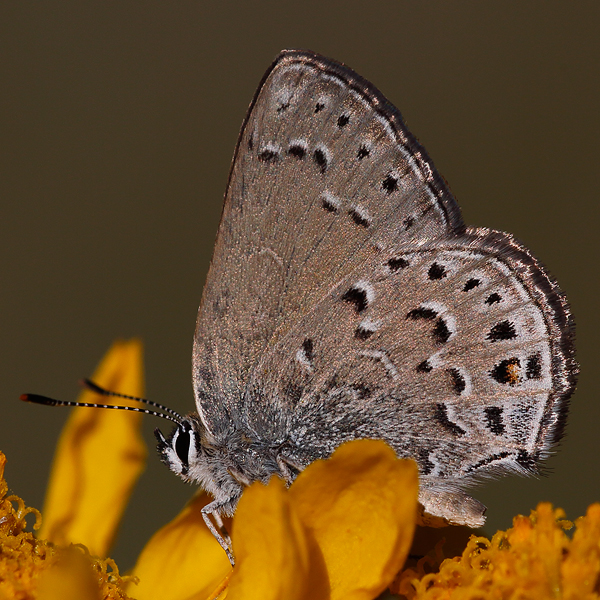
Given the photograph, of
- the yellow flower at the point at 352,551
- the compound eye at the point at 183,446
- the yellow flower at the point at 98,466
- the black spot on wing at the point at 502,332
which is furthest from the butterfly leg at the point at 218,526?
the black spot on wing at the point at 502,332

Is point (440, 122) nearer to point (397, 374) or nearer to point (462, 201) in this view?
point (462, 201)

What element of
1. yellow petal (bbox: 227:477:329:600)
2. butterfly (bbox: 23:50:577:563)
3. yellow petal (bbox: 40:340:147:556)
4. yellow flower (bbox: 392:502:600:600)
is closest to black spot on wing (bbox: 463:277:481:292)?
butterfly (bbox: 23:50:577:563)

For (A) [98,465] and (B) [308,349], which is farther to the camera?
(A) [98,465]

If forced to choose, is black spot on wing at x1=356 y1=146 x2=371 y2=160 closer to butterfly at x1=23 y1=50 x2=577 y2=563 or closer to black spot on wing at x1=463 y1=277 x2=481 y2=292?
butterfly at x1=23 y1=50 x2=577 y2=563

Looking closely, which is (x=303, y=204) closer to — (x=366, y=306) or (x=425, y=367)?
(x=366, y=306)

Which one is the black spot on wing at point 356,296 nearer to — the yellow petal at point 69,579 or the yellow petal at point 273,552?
the yellow petal at point 273,552

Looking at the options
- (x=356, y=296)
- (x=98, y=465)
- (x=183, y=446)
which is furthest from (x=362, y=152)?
(x=98, y=465)
